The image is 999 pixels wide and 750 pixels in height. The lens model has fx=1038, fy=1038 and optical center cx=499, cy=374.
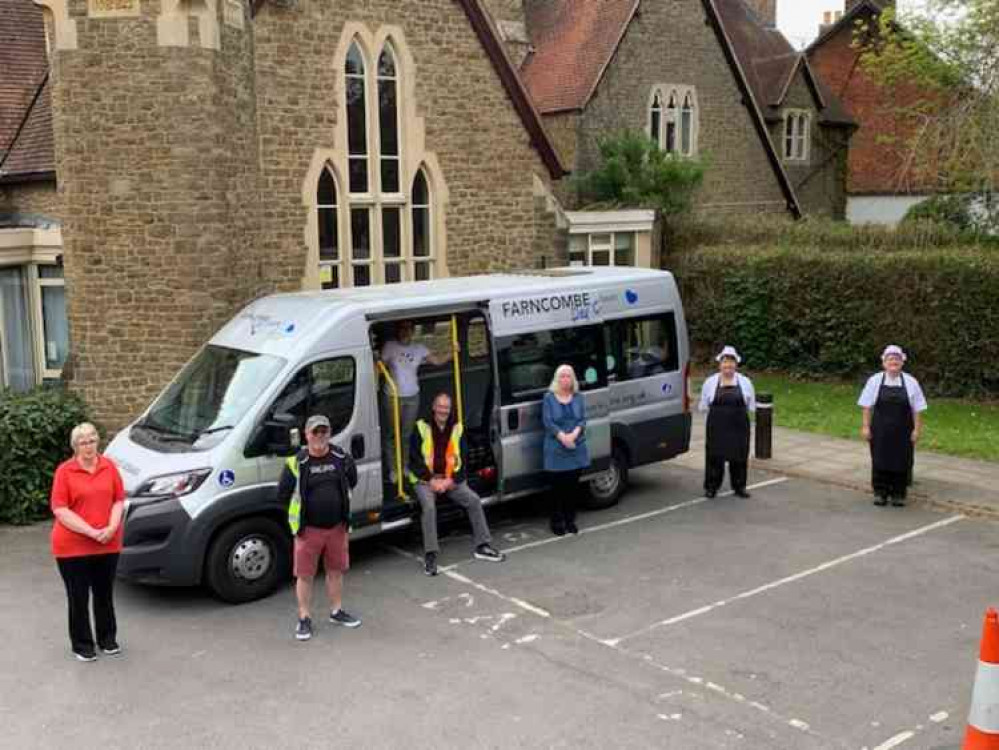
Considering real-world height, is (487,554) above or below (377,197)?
below

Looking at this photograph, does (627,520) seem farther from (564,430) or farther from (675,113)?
(675,113)

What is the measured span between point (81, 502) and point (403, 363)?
345cm

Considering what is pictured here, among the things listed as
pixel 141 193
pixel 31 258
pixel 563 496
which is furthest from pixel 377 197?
pixel 563 496

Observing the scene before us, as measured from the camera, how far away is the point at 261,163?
14625 millimetres

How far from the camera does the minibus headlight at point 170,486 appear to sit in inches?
331

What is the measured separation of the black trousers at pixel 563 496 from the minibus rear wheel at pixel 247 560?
9.21 ft

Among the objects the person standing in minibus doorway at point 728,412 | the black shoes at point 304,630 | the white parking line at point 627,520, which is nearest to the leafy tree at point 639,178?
the white parking line at point 627,520

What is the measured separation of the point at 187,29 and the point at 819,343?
12.8m

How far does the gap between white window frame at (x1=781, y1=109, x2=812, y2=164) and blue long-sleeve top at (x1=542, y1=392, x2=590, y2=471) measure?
82.1 ft

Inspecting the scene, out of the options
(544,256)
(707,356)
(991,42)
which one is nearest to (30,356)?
(544,256)

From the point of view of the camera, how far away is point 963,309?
1733 centimetres

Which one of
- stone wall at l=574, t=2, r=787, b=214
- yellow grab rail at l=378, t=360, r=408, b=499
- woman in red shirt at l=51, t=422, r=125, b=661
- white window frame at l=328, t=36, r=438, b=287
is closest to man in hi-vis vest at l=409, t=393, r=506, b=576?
yellow grab rail at l=378, t=360, r=408, b=499

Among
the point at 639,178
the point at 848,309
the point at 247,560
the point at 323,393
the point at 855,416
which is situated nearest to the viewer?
the point at 247,560

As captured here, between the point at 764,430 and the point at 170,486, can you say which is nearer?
the point at 170,486
